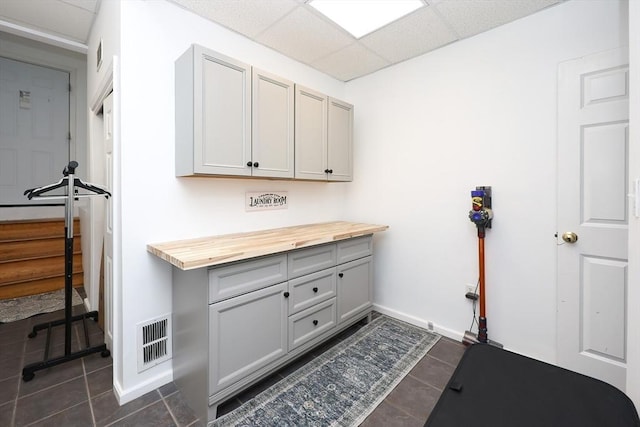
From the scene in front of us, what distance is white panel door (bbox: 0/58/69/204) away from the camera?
372 cm

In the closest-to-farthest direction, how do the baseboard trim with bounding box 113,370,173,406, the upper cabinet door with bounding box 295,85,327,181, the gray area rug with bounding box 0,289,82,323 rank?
1. the baseboard trim with bounding box 113,370,173,406
2. the upper cabinet door with bounding box 295,85,327,181
3. the gray area rug with bounding box 0,289,82,323

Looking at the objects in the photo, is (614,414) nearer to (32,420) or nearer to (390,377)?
(390,377)

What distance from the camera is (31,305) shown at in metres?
3.07

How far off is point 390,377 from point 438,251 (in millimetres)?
1178

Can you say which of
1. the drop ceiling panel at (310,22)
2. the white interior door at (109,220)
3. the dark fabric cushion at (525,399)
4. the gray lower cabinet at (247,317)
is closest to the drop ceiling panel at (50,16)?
the drop ceiling panel at (310,22)

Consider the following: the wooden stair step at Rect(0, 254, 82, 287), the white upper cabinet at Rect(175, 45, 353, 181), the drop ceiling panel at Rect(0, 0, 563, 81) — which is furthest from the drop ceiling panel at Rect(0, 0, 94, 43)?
the wooden stair step at Rect(0, 254, 82, 287)

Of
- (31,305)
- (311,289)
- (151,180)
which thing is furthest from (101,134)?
(311,289)

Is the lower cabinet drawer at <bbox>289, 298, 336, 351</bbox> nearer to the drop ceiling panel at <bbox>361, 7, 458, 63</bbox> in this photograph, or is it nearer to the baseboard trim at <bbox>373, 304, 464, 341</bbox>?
the baseboard trim at <bbox>373, 304, 464, 341</bbox>

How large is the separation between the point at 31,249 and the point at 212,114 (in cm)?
343

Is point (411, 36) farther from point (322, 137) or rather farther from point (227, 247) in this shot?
point (227, 247)

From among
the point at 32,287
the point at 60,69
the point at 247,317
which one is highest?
the point at 60,69

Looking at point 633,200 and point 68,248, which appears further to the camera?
point 68,248

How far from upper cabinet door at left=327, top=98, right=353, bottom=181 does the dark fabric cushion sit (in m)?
1.97

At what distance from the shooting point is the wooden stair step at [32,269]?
323 cm
